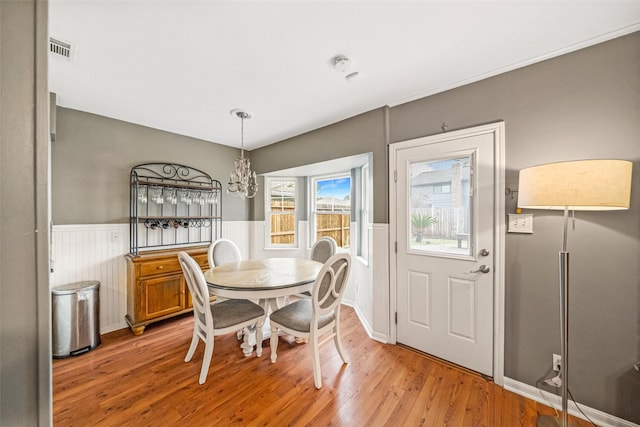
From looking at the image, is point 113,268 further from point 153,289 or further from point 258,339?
point 258,339

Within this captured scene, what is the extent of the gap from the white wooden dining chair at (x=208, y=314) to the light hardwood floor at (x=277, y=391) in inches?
8.8

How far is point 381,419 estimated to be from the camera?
5.41 ft

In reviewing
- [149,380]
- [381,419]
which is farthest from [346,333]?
[149,380]

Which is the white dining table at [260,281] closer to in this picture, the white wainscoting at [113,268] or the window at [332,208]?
the white wainscoting at [113,268]

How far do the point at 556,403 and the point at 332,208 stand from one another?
119 inches

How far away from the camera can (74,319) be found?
93.7 inches

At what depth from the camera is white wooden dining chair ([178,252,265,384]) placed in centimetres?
197

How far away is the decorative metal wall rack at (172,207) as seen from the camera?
308 centimetres

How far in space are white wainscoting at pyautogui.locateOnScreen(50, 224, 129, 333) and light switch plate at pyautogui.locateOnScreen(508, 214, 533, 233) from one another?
3.98 meters

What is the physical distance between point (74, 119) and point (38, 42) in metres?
2.83

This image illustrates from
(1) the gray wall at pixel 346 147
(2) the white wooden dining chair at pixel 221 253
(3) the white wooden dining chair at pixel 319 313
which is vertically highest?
(1) the gray wall at pixel 346 147

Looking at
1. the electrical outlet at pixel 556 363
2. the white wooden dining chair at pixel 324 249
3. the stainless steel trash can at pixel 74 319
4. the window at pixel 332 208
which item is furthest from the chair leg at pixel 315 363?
the stainless steel trash can at pixel 74 319

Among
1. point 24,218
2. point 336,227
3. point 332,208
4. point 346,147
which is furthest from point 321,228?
point 24,218

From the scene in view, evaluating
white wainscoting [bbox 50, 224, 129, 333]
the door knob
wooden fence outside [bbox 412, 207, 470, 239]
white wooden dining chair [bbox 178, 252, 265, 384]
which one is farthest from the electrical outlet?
white wainscoting [bbox 50, 224, 129, 333]
